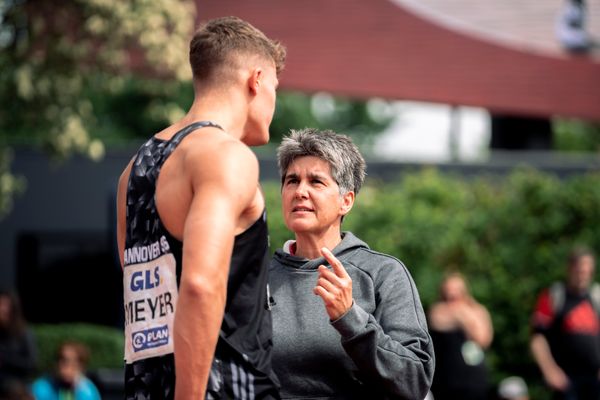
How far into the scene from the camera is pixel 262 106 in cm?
352

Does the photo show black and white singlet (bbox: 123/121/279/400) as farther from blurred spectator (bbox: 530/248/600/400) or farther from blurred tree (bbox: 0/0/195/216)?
blurred tree (bbox: 0/0/195/216)

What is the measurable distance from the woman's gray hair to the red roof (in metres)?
10.4

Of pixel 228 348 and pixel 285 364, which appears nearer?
pixel 228 348

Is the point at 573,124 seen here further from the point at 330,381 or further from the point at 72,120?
the point at 330,381

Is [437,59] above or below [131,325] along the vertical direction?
above

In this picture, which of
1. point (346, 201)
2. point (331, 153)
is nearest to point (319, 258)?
point (346, 201)

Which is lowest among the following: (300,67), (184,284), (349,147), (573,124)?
(184,284)

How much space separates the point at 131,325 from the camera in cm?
344

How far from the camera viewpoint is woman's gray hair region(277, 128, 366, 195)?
4.20m

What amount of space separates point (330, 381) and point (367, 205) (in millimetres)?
10658

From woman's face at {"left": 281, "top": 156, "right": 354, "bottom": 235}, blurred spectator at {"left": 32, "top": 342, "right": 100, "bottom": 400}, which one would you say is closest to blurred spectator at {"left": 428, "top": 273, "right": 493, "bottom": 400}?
blurred spectator at {"left": 32, "top": 342, "right": 100, "bottom": 400}

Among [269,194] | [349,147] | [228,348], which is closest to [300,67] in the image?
[269,194]

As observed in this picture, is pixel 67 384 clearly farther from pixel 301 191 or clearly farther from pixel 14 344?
pixel 301 191

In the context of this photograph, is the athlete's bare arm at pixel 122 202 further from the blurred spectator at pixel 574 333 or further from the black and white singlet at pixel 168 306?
the blurred spectator at pixel 574 333
